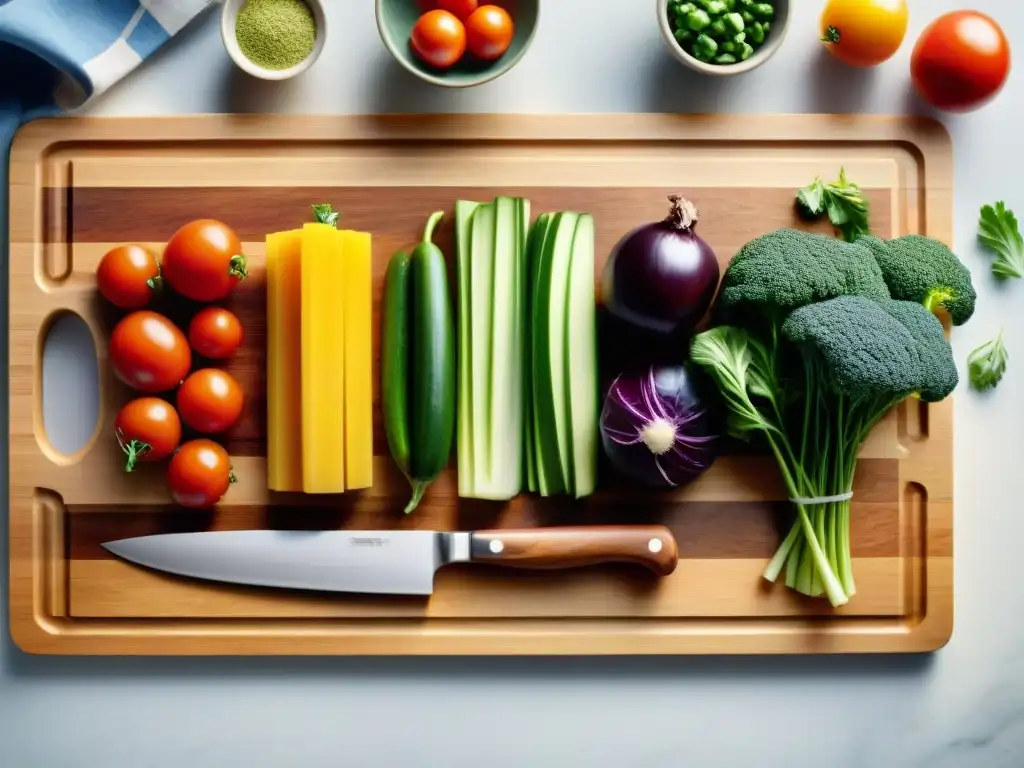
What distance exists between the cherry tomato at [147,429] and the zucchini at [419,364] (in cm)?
46

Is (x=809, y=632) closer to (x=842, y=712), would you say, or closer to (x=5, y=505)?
(x=842, y=712)

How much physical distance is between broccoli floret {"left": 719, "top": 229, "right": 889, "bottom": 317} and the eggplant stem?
0.15 meters

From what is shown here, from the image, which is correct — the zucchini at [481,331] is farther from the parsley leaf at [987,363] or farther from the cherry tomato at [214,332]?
the parsley leaf at [987,363]

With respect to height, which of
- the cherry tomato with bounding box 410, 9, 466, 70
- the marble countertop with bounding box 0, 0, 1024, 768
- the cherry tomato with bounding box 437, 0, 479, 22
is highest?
the cherry tomato with bounding box 437, 0, 479, 22

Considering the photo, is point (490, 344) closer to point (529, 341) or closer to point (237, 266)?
point (529, 341)

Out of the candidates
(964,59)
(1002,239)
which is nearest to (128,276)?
(964,59)

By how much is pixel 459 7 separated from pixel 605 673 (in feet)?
4.95

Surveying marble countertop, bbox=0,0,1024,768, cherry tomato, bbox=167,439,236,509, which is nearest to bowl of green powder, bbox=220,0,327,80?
marble countertop, bbox=0,0,1024,768

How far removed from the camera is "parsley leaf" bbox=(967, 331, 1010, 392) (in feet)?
5.90

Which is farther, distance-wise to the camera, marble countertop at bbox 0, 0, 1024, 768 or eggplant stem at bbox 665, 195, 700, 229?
marble countertop at bbox 0, 0, 1024, 768

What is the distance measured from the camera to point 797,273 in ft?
5.12

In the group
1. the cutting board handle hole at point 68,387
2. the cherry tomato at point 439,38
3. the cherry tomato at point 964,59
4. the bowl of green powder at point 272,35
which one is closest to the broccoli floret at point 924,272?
the cherry tomato at point 964,59

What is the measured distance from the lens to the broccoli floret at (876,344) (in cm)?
148

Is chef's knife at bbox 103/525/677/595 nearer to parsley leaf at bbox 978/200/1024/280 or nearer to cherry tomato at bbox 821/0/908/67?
parsley leaf at bbox 978/200/1024/280
